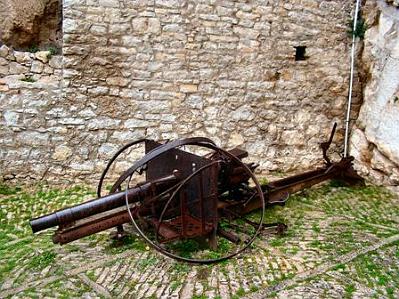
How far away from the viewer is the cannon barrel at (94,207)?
365 centimetres

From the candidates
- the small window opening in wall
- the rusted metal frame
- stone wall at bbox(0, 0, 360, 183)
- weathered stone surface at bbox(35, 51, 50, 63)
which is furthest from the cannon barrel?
the small window opening in wall

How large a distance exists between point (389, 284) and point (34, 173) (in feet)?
14.3

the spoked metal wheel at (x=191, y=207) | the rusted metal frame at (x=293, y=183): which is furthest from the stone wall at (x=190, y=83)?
the spoked metal wheel at (x=191, y=207)

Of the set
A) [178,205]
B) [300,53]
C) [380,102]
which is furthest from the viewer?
[300,53]

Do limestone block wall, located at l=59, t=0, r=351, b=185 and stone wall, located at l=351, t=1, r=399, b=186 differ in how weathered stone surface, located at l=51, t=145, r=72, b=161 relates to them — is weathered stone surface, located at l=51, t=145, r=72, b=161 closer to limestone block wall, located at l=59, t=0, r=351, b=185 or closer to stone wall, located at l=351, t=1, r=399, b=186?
limestone block wall, located at l=59, t=0, r=351, b=185

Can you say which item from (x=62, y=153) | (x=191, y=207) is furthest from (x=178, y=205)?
(x=62, y=153)

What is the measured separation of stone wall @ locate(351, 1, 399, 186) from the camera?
6.34 metres

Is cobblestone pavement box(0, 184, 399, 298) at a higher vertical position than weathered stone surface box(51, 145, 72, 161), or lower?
lower

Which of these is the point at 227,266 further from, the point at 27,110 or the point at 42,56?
the point at 42,56

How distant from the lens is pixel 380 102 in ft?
21.8

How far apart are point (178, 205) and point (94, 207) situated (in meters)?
0.79

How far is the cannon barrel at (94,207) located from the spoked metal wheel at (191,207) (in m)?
0.06

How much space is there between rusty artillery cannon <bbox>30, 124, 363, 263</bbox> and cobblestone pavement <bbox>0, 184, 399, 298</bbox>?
0.18 meters

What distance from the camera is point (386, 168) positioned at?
642 cm
